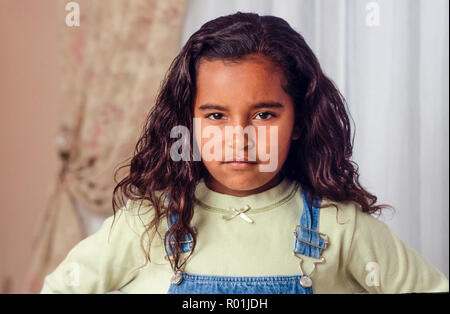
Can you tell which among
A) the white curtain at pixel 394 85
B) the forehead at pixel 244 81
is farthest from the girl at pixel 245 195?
the white curtain at pixel 394 85

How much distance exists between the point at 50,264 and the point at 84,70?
1.56ft

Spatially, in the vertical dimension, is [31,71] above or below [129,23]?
below

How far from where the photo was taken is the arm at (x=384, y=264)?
1131 millimetres

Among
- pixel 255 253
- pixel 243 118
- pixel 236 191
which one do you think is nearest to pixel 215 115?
pixel 243 118

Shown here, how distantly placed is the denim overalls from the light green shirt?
1cm

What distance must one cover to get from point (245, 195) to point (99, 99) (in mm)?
422

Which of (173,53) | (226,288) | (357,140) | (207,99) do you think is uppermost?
(173,53)

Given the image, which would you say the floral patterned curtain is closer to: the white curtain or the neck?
the white curtain

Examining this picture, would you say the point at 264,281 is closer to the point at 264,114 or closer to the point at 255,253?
the point at 255,253

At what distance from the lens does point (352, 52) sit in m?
1.27

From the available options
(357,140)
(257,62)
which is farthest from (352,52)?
(257,62)

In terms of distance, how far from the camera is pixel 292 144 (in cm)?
120

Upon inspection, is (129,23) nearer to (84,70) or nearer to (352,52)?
(84,70)

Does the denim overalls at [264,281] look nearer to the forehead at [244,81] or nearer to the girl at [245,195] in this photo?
the girl at [245,195]
